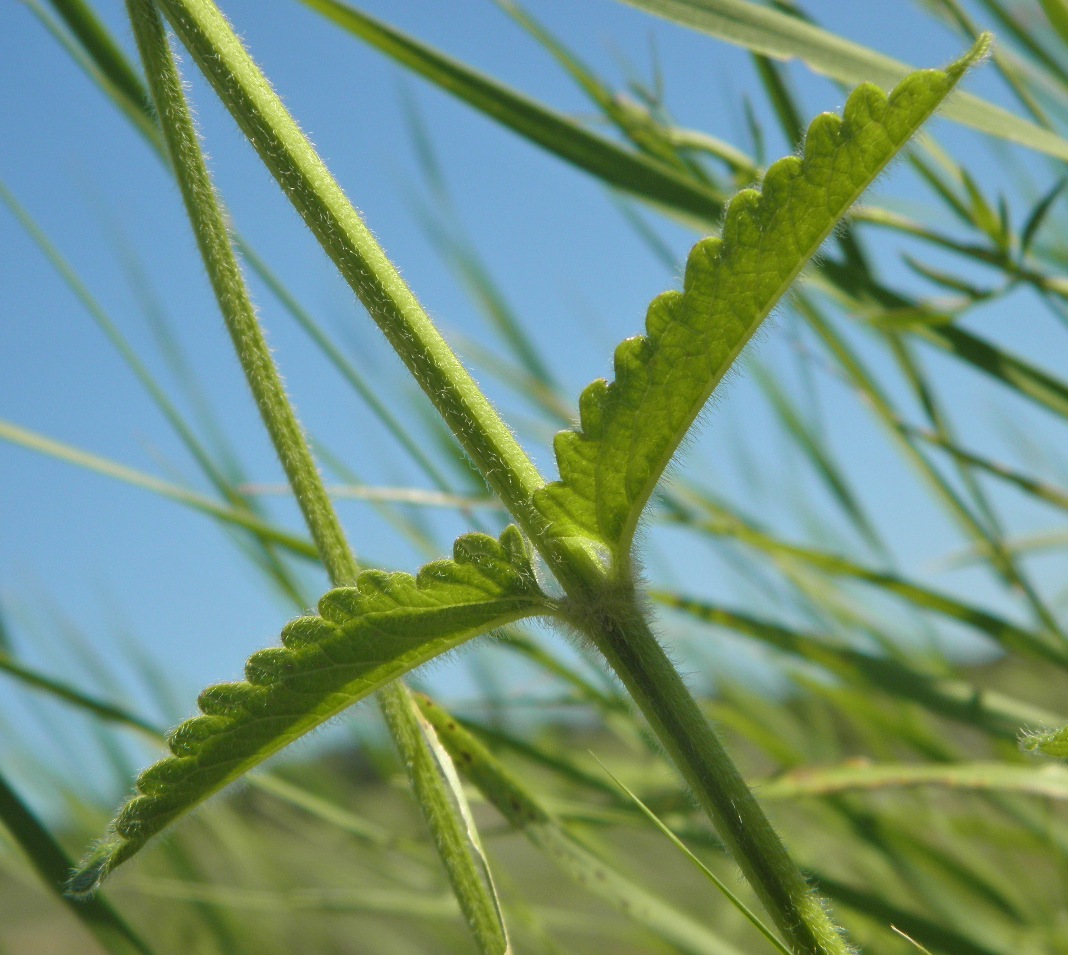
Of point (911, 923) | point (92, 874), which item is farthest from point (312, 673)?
point (911, 923)

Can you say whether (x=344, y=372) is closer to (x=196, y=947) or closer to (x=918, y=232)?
(x=918, y=232)

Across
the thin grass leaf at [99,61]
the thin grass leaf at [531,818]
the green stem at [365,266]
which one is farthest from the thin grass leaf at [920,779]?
the thin grass leaf at [99,61]

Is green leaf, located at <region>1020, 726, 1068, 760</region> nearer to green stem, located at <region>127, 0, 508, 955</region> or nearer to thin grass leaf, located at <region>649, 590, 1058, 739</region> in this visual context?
green stem, located at <region>127, 0, 508, 955</region>

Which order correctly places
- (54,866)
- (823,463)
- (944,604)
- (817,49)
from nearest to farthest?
(54,866)
(817,49)
(944,604)
(823,463)

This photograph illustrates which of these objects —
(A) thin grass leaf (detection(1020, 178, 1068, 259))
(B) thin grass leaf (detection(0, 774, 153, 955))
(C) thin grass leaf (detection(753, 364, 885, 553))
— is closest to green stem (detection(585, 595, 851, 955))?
(B) thin grass leaf (detection(0, 774, 153, 955))

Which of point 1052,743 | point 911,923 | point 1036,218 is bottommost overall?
point 911,923

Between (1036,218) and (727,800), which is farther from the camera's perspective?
(1036,218)

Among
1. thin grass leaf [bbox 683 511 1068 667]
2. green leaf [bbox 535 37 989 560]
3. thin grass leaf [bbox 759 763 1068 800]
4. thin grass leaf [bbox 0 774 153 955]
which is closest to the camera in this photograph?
green leaf [bbox 535 37 989 560]

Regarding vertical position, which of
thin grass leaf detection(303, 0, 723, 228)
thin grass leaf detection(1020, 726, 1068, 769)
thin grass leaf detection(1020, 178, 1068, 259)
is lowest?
thin grass leaf detection(1020, 726, 1068, 769)

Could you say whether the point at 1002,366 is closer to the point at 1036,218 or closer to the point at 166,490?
the point at 1036,218
